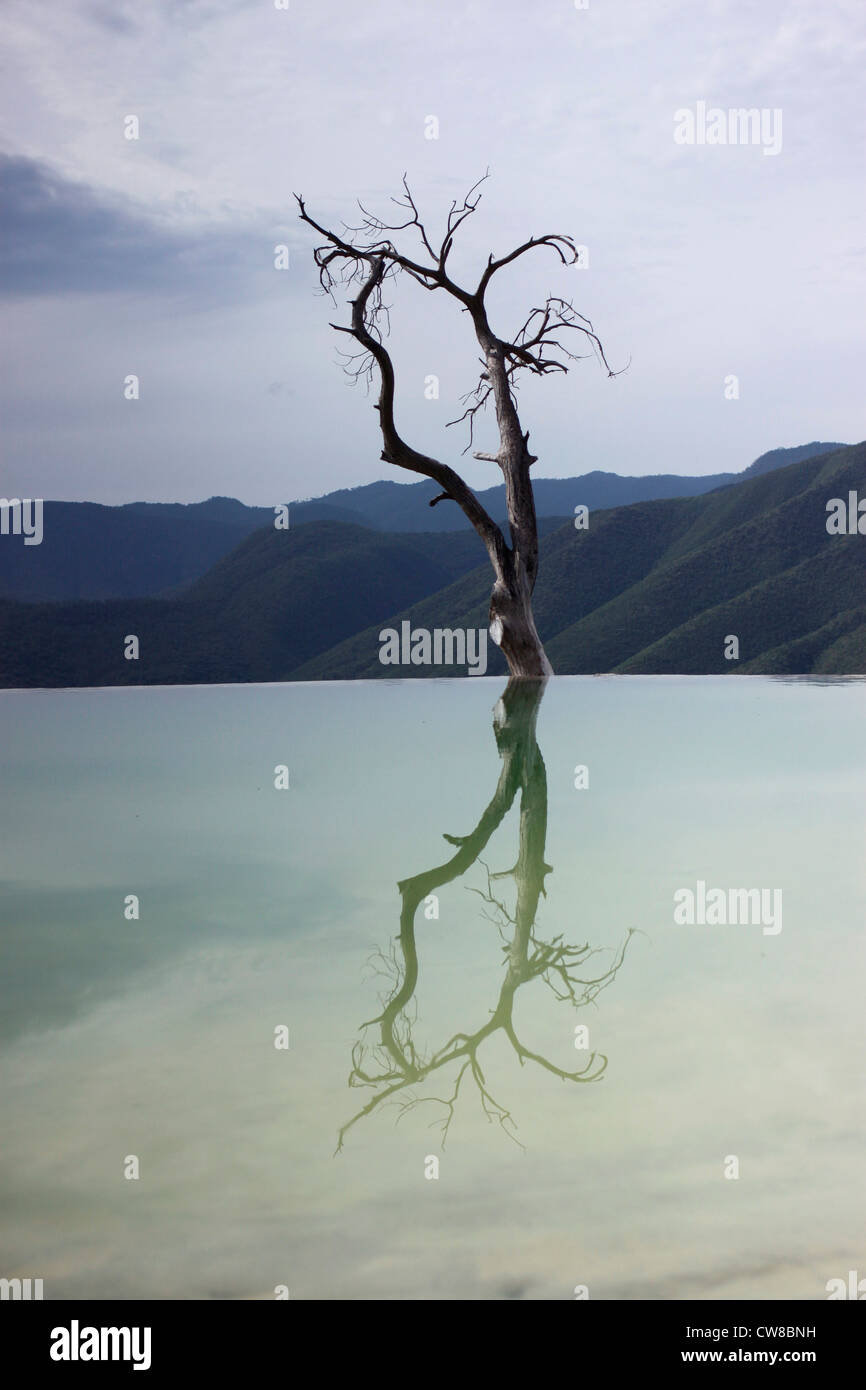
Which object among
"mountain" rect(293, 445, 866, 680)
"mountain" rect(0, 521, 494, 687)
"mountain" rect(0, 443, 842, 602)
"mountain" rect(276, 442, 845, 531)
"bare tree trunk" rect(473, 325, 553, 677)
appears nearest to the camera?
"bare tree trunk" rect(473, 325, 553, 677)

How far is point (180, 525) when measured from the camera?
153375 mm

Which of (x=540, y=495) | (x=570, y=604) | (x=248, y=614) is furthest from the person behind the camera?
(x=540, y=495)

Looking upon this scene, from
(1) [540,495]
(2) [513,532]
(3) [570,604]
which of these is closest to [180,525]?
(1) [540,495]

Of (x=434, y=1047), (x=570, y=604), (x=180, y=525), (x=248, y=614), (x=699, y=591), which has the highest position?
(x=180, y=525)

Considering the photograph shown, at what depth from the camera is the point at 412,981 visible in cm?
233

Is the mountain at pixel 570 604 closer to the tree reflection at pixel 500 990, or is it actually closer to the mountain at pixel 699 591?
the mountain at pixel 699 591

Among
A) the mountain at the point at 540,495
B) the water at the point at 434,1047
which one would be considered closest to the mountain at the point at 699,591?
the water at the point at 434,1047

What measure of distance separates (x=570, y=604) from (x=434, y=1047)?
2619 inches

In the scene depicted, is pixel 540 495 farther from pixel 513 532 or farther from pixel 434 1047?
pixel 434 1047

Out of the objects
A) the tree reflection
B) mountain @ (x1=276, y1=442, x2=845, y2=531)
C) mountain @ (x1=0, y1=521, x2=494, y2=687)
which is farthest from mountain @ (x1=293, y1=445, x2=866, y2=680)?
mountain @ (x1=276, y1=442, x2=845, y2=531)

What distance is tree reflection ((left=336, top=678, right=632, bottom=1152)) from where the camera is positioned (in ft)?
5.97

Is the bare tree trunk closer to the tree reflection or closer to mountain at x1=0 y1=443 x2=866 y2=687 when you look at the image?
the tree reflection
